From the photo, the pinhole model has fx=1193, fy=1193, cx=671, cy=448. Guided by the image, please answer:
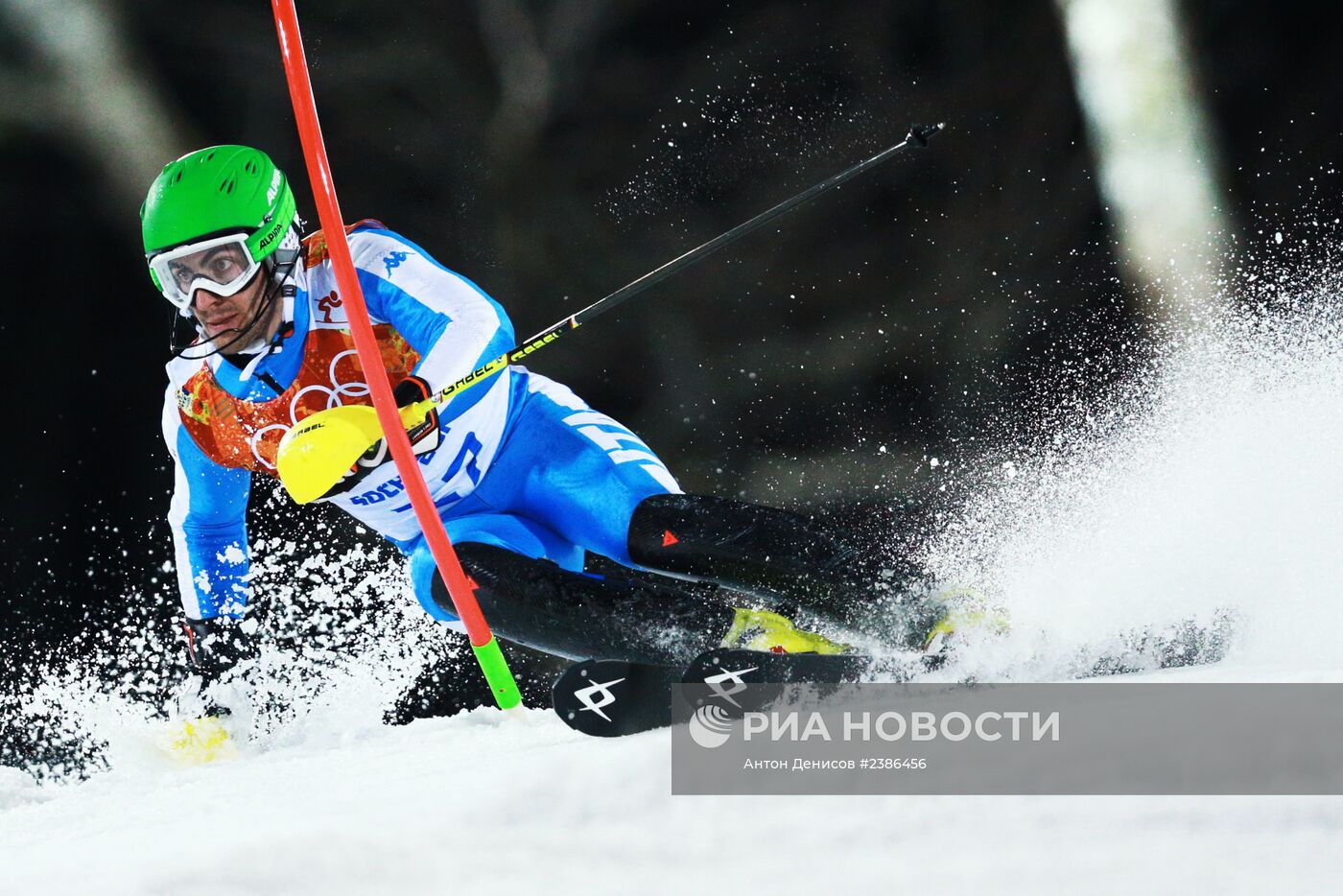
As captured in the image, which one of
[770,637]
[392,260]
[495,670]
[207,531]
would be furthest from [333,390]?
[770,637]

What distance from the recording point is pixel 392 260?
2152 millimetres

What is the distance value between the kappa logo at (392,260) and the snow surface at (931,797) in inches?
33.6

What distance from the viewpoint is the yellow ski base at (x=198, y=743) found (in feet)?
7.86

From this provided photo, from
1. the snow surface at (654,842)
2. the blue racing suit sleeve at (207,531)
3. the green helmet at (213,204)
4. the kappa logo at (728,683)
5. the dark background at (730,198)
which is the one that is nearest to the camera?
the snow surface at (654,842)

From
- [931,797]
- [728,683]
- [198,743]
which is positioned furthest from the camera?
[198,743]

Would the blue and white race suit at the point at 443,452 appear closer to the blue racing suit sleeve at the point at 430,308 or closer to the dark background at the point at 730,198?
the blue racing suit sleeve at the point at 430,308

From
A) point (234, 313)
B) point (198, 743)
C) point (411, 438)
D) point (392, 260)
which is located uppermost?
point (392, 260)

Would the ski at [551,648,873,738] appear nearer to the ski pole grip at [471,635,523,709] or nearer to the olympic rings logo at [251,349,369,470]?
the ski pole grip at [471,635,523,709]

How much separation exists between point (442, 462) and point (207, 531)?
21.8 inches

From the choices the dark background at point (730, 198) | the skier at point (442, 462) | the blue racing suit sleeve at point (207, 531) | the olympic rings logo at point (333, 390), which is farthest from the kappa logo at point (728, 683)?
the dark background at point (730, 198)

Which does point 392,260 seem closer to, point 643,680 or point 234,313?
point 234,313

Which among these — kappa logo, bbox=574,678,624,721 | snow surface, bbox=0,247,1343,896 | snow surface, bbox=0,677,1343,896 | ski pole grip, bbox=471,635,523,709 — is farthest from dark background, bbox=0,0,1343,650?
snow surface, bbox=0,677,1343,896

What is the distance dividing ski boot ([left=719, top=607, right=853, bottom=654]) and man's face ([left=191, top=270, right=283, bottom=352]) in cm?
99

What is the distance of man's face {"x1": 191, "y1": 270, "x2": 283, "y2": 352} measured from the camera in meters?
2.10
